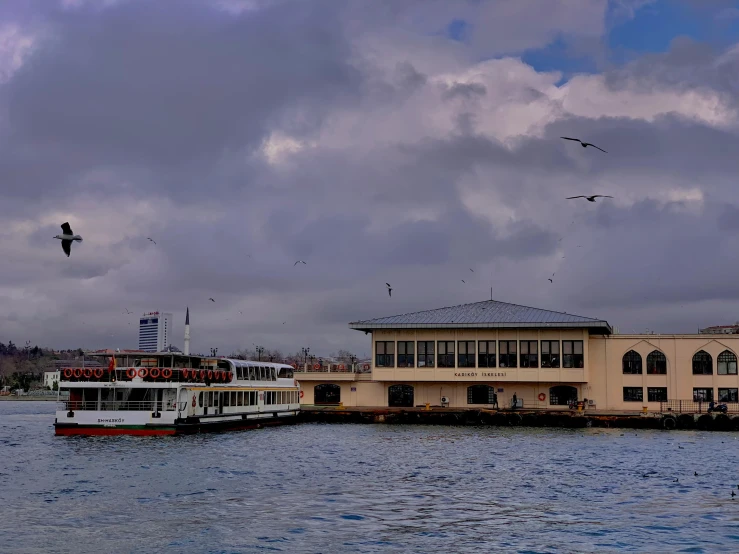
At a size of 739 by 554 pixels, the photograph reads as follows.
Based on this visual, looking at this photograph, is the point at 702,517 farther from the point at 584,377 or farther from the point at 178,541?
the point at 584,377

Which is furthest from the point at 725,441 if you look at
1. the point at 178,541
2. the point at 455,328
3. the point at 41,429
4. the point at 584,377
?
the point at 41,429

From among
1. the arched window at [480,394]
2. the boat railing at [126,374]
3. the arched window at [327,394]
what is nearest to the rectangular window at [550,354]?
the arched window at [480,394]

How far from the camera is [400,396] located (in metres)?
75.6

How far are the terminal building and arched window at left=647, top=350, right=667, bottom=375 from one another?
84 millimetres

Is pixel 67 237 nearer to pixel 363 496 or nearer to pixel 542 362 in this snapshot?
pixel 363 496

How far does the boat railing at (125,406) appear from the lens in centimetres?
5053

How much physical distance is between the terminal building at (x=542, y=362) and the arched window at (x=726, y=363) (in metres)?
0.08

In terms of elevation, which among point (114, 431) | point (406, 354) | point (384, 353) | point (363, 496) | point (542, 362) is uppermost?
point (384, 353)

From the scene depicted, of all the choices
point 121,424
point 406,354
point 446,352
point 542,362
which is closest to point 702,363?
point 542,362

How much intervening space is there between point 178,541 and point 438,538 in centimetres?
672

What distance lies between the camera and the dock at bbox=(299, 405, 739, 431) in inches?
2473

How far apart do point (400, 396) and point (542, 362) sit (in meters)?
13.1

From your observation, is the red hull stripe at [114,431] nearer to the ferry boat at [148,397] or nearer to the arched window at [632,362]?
the ferry boat at [148,397]

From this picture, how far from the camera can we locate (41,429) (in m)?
62.7
